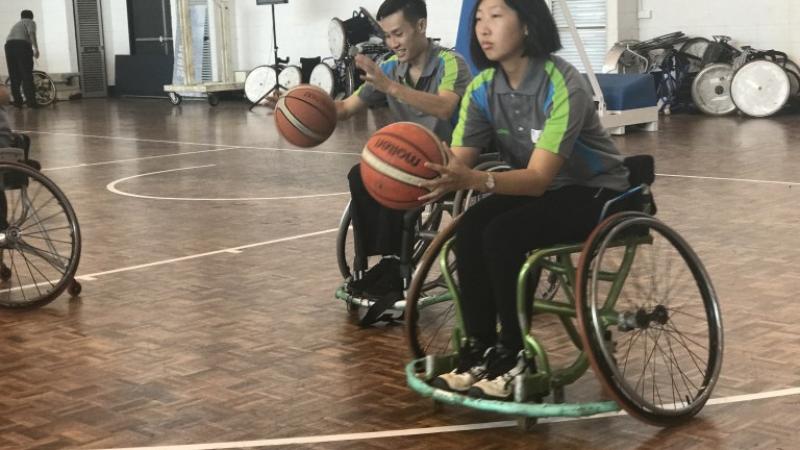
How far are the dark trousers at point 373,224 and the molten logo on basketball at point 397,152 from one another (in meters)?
1.11

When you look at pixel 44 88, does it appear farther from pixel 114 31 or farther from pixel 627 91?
pixel 627 91

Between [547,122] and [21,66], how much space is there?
1617cm

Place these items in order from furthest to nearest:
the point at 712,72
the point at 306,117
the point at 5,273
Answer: the point at 712,72 → the point at 5,273 → the point at 306,117

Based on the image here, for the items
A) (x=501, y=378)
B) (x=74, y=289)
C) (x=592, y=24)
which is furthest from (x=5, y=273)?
(x=592, y=24)

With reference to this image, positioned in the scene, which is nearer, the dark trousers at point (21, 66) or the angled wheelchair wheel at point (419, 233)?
the angled wheelchair wheel at point (419, 233)

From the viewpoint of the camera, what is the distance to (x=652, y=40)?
14070 millimetres

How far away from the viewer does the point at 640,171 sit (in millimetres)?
3668

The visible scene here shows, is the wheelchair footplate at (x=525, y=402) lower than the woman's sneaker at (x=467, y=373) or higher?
lower

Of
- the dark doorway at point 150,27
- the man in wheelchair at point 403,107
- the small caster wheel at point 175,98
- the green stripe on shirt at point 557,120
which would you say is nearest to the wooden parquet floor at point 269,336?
the man in wheelchair at point 403,107

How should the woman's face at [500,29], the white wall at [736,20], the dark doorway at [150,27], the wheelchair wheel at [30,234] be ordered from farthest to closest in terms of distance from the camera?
the dark doorway at [150,27]
the white wall at [736,20]
the wheelchair wheel at [30,234]
the woman's face at [500,29]

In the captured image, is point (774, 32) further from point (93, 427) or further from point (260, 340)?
point (93, 427)

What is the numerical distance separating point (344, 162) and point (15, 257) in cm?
427

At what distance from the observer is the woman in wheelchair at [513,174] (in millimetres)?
3375

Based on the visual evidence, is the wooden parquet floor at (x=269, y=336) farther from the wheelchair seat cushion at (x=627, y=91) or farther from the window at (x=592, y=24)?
the window at (x=592, y=24)
